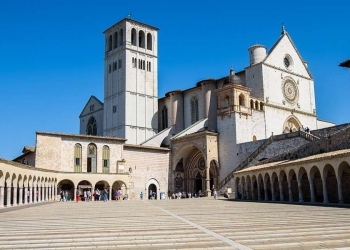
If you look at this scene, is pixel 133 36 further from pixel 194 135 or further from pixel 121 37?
pixel 194 135

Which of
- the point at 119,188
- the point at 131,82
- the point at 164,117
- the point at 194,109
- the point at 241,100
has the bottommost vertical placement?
the point at 119,188

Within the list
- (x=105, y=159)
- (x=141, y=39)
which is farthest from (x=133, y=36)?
(x=105, y=159)

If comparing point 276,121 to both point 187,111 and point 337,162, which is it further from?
point 337,162

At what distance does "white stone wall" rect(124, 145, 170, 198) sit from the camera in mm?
43812

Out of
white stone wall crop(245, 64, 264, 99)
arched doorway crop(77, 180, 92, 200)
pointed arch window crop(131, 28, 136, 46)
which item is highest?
pointed arch window crop(131, 28, 136, 46)

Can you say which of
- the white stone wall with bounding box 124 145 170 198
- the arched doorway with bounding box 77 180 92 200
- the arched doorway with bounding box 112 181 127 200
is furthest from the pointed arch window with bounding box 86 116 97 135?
the arched doorway with bounding box 77 180 92 200

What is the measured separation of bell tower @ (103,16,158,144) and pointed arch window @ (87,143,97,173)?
484 inches

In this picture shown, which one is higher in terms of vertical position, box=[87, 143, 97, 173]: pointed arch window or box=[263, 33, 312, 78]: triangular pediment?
box=[263, 33, 312, 78]: triangular pediment

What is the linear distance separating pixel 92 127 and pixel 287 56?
32.7 m

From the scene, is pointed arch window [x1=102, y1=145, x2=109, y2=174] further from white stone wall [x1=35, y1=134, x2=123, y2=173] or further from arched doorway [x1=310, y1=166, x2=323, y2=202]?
arched doorway [x1=310, y1=166, x2=323, y2=202]

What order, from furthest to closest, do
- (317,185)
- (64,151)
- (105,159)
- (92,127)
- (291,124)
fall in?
(92,127) → (291,124) → (105,159) → (64,151) → (317,185)

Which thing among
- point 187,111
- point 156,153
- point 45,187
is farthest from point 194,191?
point 45,187

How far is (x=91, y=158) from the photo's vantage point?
41344 mm

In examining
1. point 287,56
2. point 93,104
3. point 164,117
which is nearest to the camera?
point 287,56
